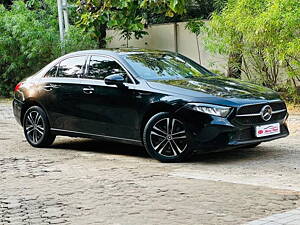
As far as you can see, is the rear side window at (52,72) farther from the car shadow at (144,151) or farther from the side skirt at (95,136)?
the car shadow at (144,151)

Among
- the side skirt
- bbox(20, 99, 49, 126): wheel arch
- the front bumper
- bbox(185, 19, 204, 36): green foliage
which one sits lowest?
the side skirt

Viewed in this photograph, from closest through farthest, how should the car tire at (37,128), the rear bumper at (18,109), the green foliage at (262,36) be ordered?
the car tire at (37,128)
the rear bumper at (18,109)
the green foliage at (262,36)

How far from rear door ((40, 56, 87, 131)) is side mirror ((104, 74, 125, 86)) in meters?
0.70

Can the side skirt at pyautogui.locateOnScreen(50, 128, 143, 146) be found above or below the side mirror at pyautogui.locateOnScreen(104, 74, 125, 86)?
below

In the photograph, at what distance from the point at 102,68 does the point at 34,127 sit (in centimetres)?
167

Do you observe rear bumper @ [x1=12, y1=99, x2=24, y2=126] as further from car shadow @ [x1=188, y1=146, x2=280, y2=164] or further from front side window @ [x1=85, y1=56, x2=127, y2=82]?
car shadow @ [x1=188, y1=146, x2=280, y2=164]

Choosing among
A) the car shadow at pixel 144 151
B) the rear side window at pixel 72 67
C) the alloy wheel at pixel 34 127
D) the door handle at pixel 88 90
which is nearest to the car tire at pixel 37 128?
the alloy wheel at pixel 34 127

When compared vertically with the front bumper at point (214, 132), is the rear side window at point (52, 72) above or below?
above

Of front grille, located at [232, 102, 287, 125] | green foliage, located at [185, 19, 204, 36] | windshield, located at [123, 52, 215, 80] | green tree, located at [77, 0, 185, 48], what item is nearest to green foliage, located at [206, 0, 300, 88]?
green tree, located at [77, 0, 185, 48]

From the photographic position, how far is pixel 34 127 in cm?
1100

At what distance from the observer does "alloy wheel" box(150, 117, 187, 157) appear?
357 inches

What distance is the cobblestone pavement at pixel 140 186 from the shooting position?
645 cm

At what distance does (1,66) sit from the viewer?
21172 millimetres

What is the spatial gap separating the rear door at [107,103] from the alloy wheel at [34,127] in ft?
3.25
